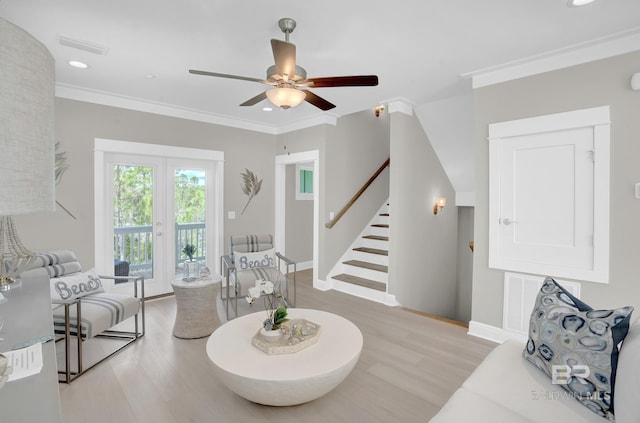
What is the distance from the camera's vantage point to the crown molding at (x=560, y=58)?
99.7 inches

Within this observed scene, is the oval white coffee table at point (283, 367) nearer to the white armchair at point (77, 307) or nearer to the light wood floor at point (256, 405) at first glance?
the light wood floor at point (256, 405)

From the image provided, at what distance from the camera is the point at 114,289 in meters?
4.14

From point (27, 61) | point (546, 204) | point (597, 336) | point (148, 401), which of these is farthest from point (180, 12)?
point (546, 204)

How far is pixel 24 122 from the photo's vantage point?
0.53 meters

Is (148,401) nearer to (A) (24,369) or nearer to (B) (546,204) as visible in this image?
(A) (24,369)

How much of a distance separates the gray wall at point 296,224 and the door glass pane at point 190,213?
63.3 inches

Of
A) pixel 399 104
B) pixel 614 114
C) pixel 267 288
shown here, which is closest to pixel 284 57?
pixel 267 288

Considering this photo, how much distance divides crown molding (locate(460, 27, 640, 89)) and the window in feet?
11.5

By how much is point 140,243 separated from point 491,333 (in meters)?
4.41

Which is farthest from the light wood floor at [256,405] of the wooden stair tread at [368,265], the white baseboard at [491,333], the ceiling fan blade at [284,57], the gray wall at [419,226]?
the ceiling fan blade at [284,57]

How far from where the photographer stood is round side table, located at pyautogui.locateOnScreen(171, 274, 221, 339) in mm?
3235

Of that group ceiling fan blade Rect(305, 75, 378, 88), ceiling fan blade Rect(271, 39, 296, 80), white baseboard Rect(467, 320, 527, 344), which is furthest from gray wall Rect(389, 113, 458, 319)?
ceiling fan blade Rect(271, 39, 296, 80)

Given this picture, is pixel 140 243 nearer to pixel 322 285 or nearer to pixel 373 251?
pixel 322 285

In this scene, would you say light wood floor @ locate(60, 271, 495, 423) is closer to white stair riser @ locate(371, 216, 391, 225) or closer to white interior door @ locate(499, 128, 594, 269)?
white interior door @ locate(499, 128, 594, 269)
